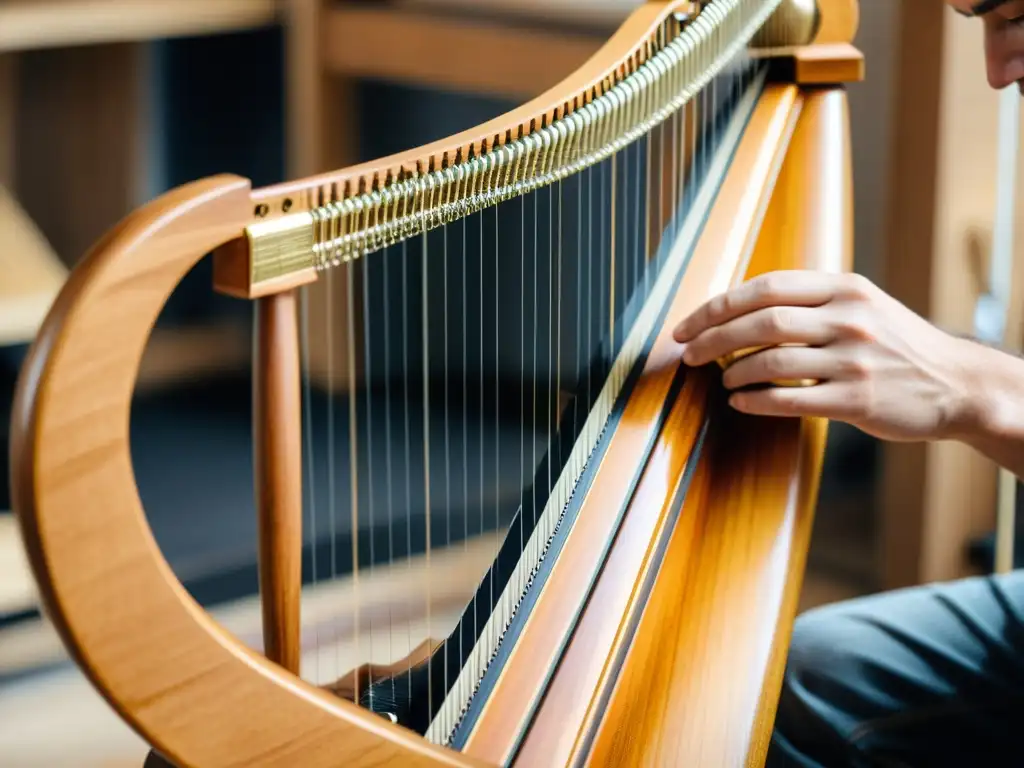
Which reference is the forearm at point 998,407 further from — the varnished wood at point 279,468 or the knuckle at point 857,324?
the varnished wood at point 279,468

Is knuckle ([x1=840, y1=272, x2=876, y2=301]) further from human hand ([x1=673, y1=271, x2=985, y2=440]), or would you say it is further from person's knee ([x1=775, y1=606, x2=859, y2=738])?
person's knee ([x1=775, y1=606, x2=859, y2=738])

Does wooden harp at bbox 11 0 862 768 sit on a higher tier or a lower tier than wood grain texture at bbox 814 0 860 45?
lower

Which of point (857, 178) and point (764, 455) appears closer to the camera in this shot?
point (764, 455)

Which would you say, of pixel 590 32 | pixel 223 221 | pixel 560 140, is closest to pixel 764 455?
pixel 560 140

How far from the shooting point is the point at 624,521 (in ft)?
2.46

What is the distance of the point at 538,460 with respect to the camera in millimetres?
760

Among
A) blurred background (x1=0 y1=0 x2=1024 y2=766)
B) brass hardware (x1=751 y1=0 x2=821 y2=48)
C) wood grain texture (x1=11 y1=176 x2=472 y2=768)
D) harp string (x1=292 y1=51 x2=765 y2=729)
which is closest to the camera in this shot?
wood grain texture (x1=11 y1=176 x2=472 y2=768)

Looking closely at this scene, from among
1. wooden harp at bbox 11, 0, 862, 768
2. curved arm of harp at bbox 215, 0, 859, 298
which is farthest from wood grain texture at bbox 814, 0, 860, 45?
curved arm of harp at bbox 215, 0, 859, 298

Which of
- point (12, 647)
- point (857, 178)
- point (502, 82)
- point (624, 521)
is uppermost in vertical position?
point (502, 82)

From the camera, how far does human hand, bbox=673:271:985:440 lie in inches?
30.2

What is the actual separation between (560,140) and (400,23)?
4.18 ft

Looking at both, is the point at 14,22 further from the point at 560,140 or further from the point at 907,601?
the point at 907,601

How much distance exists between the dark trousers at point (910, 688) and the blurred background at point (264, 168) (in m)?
0.52

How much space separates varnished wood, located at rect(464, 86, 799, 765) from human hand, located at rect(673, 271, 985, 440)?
7 cm
